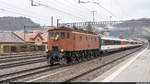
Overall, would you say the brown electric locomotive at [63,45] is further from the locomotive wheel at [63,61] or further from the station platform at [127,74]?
the station platform at [127,74]

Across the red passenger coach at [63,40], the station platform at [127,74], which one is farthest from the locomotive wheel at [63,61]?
the station platform at [127,74]

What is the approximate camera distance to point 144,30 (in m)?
19.1

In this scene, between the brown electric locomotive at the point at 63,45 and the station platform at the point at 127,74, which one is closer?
the station platform at the point at 127,74

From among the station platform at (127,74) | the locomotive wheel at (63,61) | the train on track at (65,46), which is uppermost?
the train on track at (65,46)

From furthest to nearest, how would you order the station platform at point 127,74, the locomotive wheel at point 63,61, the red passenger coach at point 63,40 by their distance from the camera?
the red passenger coach at point 63,40 → the locomotive wheel at point 63,61 → the station platform at point 127,74

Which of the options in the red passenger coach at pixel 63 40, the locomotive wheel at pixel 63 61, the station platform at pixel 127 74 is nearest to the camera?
the station platform at pixel 127 74

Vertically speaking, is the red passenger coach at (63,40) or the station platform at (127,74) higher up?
the red passenger coach at (63,40)

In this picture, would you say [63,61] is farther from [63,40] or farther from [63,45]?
[63,40]

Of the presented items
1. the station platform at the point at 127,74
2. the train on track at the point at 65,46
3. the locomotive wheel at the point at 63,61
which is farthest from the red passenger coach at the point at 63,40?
the station platform at the point at 127,74

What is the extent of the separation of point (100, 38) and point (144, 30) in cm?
884

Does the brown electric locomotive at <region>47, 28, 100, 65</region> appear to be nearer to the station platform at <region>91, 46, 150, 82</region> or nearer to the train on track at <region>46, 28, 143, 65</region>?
the train on track at <region>46, 28, 143, 65</region>

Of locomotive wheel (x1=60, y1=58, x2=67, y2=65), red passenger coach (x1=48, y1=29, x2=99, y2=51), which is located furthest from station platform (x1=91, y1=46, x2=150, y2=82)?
red passenger coach (x1=48, y1=29, x2=99, y2=51)

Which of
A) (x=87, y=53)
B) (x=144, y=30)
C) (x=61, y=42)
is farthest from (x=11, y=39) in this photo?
(x=144, y=30)

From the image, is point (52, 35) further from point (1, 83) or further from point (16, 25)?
point (16, 25)
